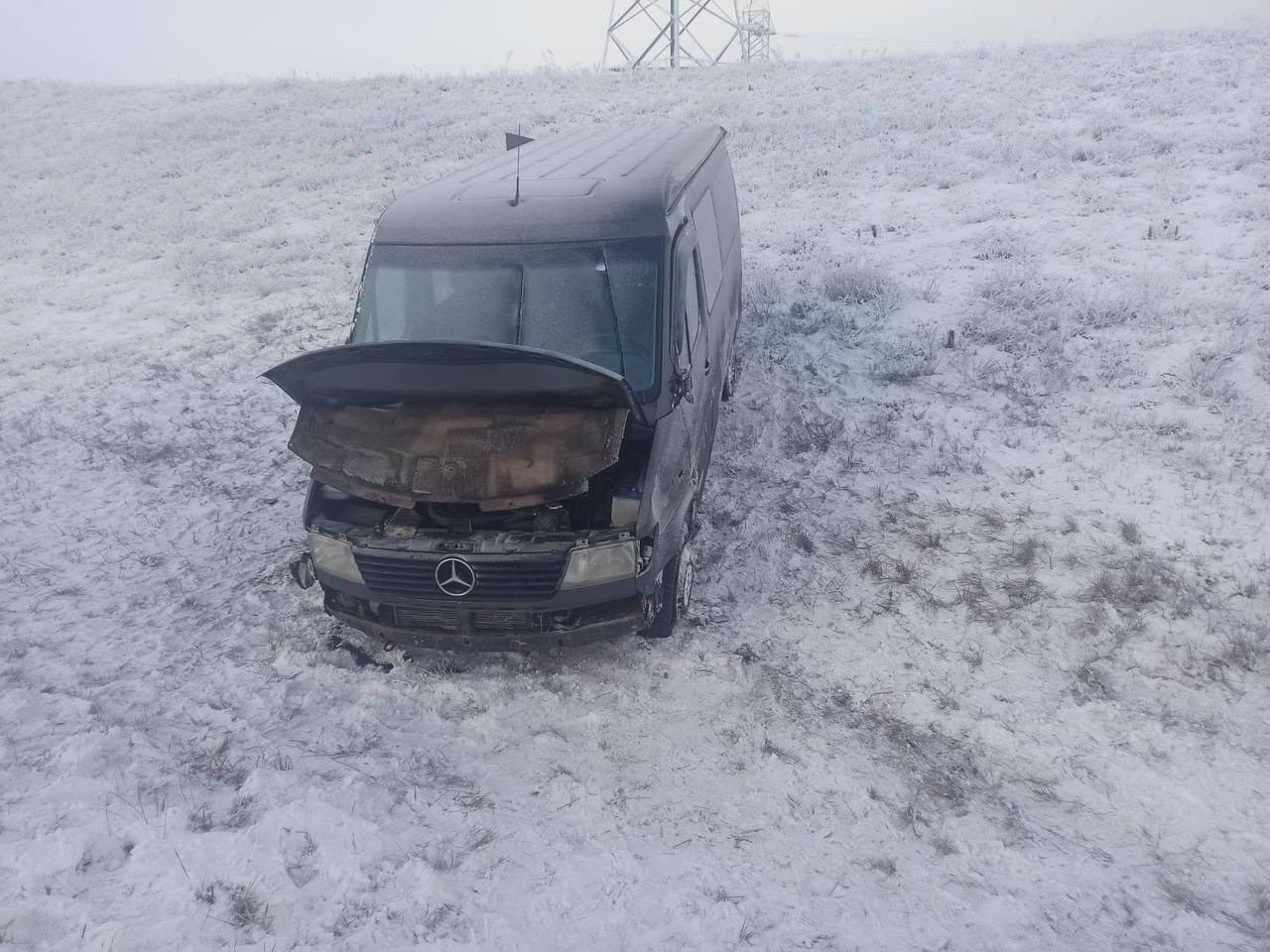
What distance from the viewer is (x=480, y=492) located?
4246 mm

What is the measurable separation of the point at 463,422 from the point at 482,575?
0.87 m

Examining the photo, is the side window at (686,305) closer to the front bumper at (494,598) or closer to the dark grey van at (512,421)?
the dark grey van at (512,421)

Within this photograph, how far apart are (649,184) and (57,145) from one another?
19975 millimetres

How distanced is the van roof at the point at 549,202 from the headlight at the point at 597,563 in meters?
2.04

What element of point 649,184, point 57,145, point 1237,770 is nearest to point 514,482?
point 649,184

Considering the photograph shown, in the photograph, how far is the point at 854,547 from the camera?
228 inches

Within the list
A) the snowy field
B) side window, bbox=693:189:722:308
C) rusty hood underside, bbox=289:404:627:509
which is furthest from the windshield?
the snowy field

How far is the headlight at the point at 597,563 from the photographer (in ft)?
13.8

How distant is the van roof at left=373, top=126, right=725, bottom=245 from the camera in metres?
4.96

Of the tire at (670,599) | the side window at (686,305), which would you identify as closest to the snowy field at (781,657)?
the tire at (670,599)

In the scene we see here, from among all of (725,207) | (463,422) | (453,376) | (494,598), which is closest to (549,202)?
(453,376)

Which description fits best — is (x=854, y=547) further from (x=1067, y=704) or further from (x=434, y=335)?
(x=434, y=335)

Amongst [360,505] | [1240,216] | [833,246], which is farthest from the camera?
[833,246]

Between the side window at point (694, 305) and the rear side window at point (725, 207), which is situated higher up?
the rear side window at point (725, 207)
